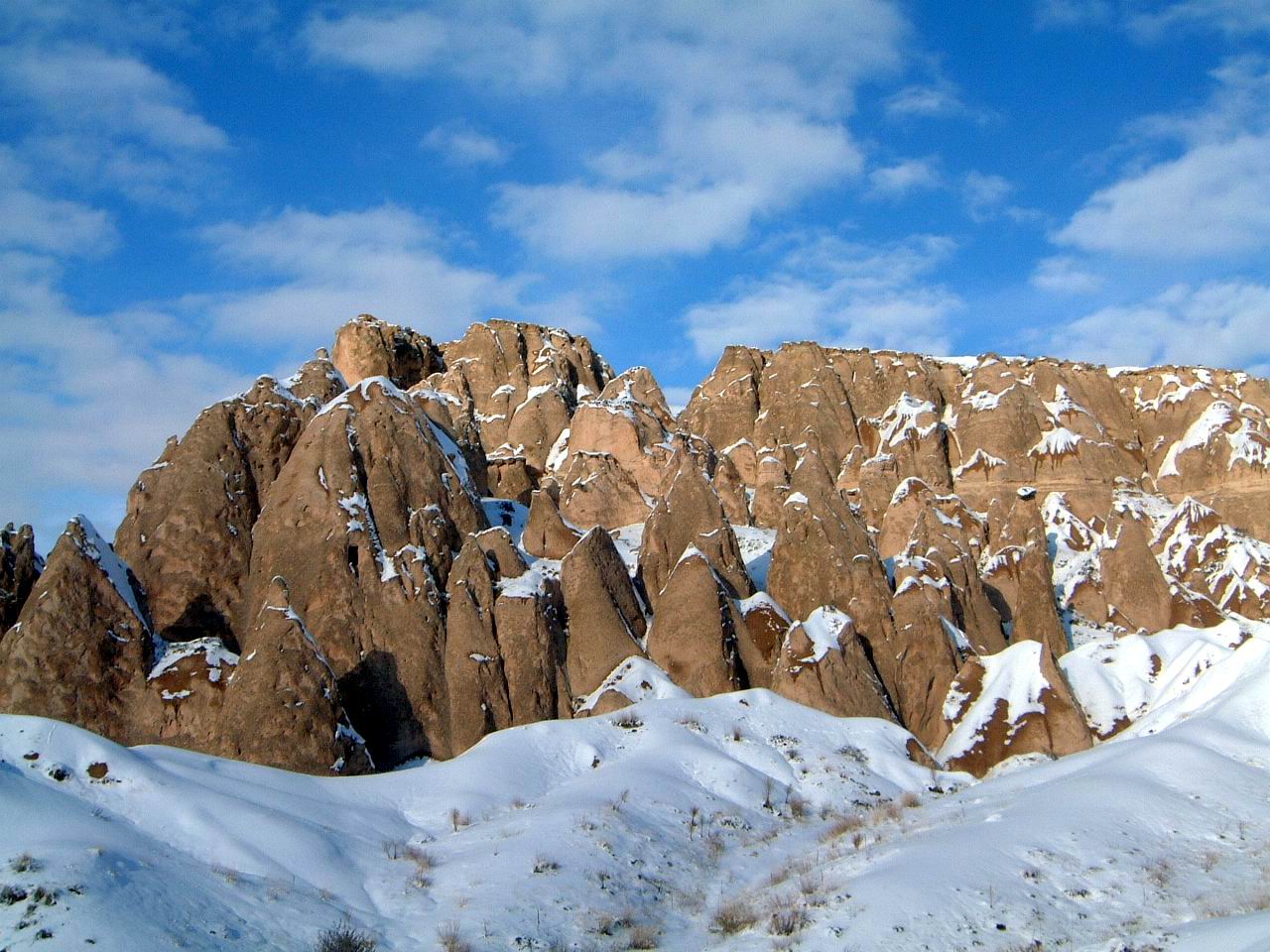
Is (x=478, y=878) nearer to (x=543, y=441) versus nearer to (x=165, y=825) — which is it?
(x=165, y=825)

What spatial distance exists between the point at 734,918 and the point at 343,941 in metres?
4.61

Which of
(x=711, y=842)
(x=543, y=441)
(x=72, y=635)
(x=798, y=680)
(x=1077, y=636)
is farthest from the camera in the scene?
(x=543, y=441)

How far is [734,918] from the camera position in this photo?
42.4 feet

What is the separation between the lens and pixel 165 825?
1398cm

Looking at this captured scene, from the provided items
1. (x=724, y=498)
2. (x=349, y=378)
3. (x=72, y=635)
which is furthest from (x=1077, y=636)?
(x=349, y=378)

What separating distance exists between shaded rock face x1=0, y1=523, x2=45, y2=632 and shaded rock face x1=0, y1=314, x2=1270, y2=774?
9 cm

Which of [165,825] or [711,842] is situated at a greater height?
[165,825]

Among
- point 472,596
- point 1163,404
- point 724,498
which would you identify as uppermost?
point 1163,404

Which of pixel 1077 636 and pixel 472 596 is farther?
pixel 1077 636

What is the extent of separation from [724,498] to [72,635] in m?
30.6


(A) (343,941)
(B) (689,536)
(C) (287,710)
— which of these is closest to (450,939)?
(A) (343,941)

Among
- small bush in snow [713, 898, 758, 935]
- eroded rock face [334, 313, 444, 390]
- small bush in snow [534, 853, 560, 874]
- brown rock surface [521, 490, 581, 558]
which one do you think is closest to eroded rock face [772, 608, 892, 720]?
brown rock surface [521, 490, 581, 558]

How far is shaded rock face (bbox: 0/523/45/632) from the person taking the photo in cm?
3016

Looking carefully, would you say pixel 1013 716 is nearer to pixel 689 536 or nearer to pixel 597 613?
pixel 597 613
